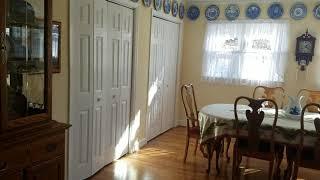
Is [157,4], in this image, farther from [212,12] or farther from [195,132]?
→ [195,132]

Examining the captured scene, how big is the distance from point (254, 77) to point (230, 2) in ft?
4.49

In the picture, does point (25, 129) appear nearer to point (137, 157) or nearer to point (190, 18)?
point (137, 157)

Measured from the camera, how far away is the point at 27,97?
210 centimetres

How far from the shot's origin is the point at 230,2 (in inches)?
208

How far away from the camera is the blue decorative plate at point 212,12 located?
5391mm

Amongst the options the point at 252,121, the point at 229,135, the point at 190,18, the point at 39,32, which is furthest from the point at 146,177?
the point at 190,18

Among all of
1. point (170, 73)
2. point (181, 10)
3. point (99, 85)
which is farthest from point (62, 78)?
point (181, 10)

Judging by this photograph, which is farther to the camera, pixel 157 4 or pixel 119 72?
pixel 157 4

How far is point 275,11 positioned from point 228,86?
1.47 metres

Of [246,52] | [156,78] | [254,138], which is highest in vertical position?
[246,52]

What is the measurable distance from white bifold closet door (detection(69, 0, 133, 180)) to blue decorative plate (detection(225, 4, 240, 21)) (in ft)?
6.88

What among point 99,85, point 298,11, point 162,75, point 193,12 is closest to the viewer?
point 99,85

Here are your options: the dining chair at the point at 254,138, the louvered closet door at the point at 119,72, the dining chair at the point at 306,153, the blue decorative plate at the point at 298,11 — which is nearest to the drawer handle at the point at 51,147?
the louvered closet door at the point at 119,72

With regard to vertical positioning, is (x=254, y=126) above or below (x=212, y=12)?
below
